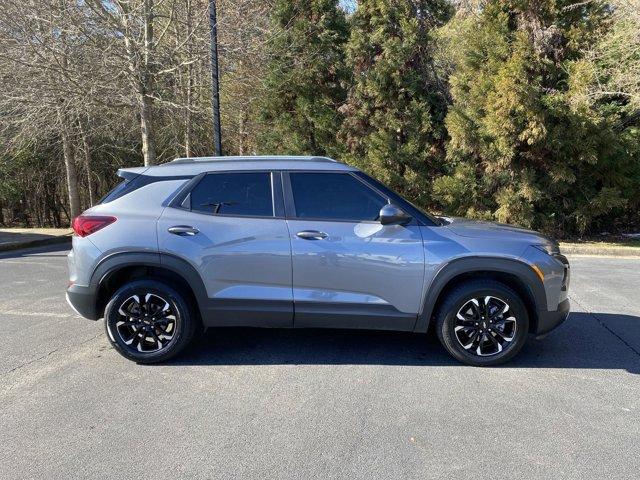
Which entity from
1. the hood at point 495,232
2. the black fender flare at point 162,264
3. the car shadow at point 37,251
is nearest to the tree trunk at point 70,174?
the car shadow at point 37,251

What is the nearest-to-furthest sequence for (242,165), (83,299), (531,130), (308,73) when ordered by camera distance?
(83,299), (242,165), (531,130), (308,73)

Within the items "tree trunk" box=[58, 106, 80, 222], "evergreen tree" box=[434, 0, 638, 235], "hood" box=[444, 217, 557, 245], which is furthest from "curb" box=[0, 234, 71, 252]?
"hood" box=[444, 217, 557, 245]

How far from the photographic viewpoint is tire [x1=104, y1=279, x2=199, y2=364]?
445 cm

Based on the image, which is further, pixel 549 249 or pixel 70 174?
pixel 70 174

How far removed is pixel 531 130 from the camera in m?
11.3

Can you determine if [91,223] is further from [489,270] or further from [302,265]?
[489,270]

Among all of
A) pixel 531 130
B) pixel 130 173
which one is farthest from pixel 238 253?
pixel 531 130

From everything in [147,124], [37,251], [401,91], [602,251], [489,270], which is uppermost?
[401,91]

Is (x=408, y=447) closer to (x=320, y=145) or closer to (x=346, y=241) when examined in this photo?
(x=346, y=241)

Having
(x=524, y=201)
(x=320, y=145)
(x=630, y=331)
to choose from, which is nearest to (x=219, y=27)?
(x=320, y=145)

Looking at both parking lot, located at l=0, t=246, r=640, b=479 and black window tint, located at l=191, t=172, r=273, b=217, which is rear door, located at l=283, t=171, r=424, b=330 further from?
parking lot, located at l=0, t=246, r=640, b=479

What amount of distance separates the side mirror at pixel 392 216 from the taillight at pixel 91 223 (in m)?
2.35

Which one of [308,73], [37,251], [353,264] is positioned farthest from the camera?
[308,73]

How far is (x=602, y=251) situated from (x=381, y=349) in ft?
28.5
